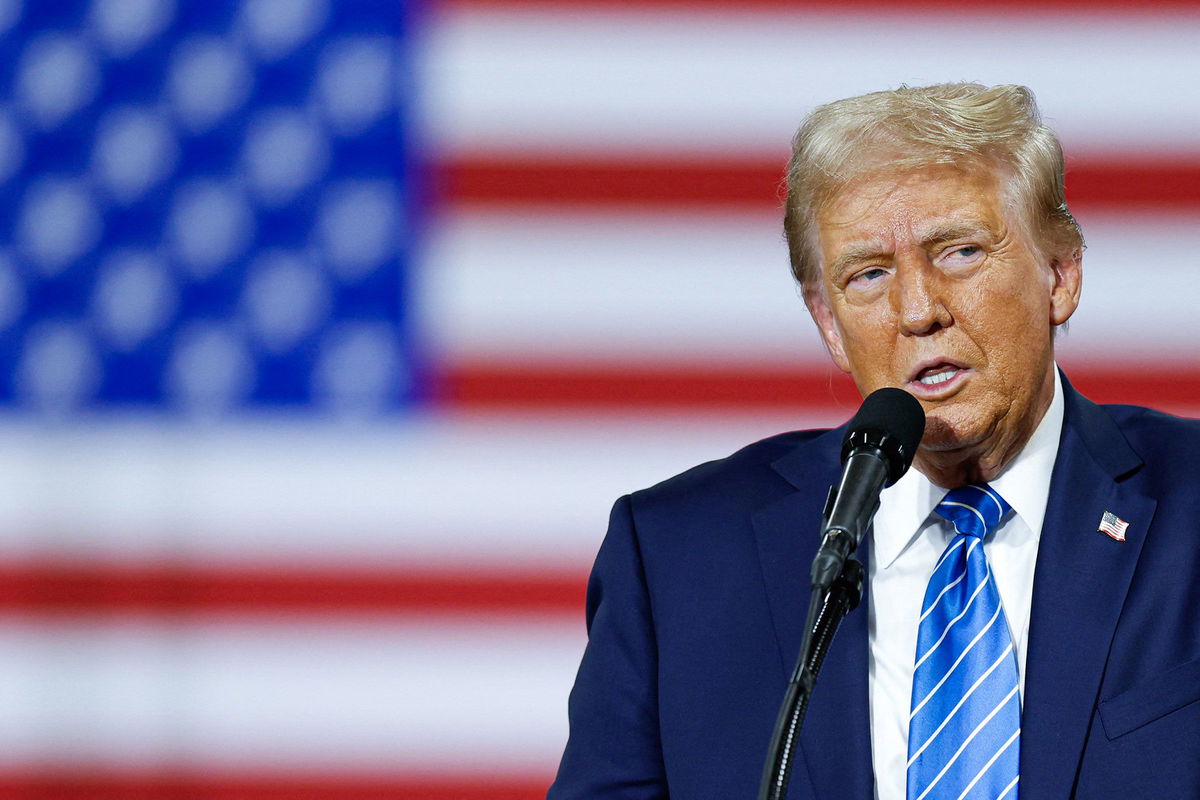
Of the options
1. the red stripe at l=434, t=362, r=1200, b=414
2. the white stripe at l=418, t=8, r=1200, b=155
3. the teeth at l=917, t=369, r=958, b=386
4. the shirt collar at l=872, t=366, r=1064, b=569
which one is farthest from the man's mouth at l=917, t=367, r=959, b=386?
the white stripe at l=418, t=8, r=1200, b=155

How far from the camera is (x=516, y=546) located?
224 cm

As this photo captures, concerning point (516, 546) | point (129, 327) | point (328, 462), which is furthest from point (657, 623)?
point (129, 327)

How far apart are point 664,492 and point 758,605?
20 cm

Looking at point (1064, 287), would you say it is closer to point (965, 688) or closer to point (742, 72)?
point (965, 688)

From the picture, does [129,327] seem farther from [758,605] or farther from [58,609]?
[758,605]

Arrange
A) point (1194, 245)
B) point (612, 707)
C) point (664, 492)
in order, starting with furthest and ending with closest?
point (1194, 245) < point (664, 492) < point (612, 707)

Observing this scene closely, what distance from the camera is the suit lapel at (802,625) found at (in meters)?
1.29

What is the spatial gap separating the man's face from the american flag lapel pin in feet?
0.37

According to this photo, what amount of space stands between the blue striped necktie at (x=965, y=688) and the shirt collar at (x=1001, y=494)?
0.15 feet

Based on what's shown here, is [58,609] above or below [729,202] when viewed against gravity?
below

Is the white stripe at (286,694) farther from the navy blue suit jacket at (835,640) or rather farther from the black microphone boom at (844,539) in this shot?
the black microphone boom at (844,539)

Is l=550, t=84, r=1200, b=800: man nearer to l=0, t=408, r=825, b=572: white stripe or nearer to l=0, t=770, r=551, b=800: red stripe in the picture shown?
l=0, t=408, r=825, b=572: white stripe

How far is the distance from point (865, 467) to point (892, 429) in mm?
53

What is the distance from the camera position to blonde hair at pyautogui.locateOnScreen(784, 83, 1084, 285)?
138 centimetres
